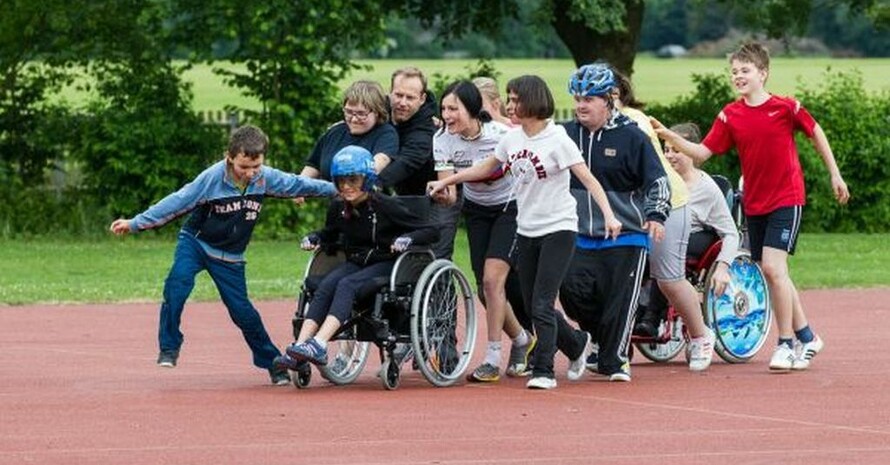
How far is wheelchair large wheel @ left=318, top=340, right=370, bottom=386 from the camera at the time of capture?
13.1m

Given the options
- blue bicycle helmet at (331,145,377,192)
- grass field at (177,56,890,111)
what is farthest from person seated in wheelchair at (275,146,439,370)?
grass field at (177,56,890,111)

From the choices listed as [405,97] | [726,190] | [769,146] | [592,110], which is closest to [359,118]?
[405,97]

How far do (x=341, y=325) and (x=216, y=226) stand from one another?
1016 mm

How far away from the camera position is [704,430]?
1066 centimetres

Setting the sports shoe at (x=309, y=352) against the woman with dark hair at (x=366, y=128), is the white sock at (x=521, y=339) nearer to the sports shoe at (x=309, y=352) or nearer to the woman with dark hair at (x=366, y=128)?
the woman with dark hair at (x=366, y=128)

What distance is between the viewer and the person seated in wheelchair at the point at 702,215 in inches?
554

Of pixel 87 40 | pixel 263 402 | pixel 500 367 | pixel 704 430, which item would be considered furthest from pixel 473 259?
pixel 87 40

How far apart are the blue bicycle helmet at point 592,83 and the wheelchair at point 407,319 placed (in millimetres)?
1076

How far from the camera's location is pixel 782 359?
13.5 m

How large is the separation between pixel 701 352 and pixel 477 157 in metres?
1.90

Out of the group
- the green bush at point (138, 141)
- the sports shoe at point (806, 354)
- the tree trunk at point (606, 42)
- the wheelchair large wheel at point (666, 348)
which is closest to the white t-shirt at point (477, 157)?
the wheelchair large wheel at point (666, 348)

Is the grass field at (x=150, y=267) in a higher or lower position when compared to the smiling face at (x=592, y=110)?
lower

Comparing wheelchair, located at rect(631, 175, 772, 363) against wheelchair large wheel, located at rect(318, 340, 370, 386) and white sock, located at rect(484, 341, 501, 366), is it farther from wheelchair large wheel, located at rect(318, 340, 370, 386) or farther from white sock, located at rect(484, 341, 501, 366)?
wheelchair large wheel, located at rect(318, 340, 370, 386)

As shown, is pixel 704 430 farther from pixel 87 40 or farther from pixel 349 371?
pixel 87 40
